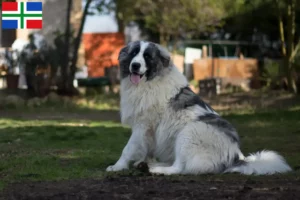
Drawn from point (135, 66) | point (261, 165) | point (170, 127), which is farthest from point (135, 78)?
point (261, 165)

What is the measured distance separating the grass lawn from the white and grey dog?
0.30 metres

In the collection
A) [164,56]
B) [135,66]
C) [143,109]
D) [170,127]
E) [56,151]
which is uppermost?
[164,56]

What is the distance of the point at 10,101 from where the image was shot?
24.2m

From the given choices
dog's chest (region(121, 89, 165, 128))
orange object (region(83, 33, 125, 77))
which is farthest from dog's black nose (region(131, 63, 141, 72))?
orange object (region(83, 33, 125, 77))

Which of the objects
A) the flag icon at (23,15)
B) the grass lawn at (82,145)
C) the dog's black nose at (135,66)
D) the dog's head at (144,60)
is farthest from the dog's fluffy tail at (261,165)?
the flag icon at (23,15)

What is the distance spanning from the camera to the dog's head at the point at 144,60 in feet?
26.5

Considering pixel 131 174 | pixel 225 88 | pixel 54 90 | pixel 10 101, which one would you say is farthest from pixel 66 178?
pixel 225 88

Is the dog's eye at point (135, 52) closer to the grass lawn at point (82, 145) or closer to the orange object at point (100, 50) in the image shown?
the grass lawn at point (82, 145)

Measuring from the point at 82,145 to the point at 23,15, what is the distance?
2931 mm

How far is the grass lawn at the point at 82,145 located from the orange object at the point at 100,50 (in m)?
19.2

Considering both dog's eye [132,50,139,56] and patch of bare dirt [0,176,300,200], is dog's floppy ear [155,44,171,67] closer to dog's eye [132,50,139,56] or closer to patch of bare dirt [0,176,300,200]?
dog's eye [132,50,139,56]

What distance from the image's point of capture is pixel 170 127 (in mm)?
7879

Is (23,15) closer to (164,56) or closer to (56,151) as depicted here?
(56,151)

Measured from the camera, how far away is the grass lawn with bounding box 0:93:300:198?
25.3ft
